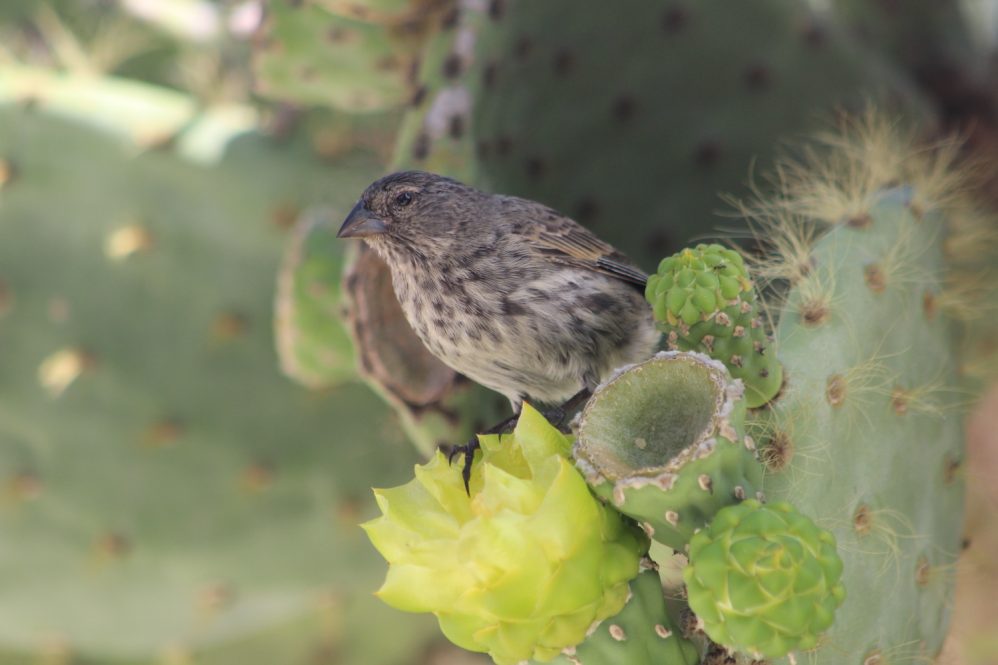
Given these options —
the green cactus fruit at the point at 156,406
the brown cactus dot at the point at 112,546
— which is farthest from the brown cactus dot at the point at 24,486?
the brown cactus dot at the point at 112,546

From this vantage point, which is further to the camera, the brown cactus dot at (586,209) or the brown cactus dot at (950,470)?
the brown cactus dot at (586,209)

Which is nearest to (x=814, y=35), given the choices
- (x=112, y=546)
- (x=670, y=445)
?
(x=670, y=445)

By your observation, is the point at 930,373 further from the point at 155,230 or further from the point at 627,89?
the point at 155,230

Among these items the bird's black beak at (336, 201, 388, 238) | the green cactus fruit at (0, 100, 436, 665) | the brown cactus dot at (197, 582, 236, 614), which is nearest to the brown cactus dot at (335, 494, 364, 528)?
the green cactus fruit at (0, 100, 436, 665)

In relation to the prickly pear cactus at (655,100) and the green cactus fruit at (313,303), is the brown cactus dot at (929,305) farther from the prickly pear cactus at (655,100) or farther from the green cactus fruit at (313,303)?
the green cactus fruit at (313,303)

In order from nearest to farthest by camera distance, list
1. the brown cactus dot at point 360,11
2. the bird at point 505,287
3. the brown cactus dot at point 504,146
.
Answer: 1. the bird at point 505,287
2. the brown cactus dot at point 504,146
3. the brown cactus dot at point 360,11

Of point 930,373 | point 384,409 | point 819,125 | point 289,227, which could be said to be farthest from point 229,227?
point 930,373

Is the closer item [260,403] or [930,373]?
[930,373]
